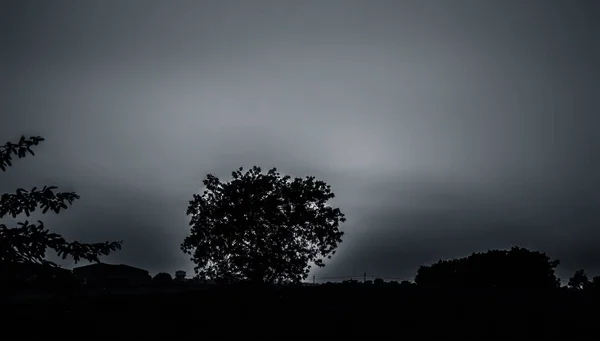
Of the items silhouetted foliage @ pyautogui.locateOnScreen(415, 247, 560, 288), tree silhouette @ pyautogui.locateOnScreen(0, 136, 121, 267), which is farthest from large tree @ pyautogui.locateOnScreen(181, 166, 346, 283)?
tree silhouette @ pyautogui.locateOnScreen(0, 136, 121, 267)

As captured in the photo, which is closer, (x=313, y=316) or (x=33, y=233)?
(x=33, y=233)

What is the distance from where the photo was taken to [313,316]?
17609 mm

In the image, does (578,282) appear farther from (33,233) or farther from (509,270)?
(33,233)

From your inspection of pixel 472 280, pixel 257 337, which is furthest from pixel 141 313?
pixel 472 280

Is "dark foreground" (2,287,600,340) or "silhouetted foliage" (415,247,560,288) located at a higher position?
"silhouetted foliage" (415,247,560,288)

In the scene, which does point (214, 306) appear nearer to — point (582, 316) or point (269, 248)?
A: point (582, 316)

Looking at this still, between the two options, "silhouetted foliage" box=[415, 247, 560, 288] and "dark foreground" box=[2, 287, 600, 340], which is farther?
"silhouetted foliage" box=[415, 247, 560, 288]

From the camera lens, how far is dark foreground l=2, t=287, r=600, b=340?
1527 cm

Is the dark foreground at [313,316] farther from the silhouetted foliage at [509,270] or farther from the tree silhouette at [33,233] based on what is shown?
the silhouetted foliage at [509,270]

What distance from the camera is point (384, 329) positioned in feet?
54.7

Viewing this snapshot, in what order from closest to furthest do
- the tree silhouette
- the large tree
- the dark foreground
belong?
the tree silhouette
the dark foreground
the large tree

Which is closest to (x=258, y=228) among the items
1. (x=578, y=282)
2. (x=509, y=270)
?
(x=509, y=270)

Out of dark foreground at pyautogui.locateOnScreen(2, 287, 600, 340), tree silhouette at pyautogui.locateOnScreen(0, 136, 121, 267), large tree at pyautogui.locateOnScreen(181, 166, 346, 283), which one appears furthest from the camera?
large tree at pyautogui.locateOnScreen(181, 166, 346, 283)

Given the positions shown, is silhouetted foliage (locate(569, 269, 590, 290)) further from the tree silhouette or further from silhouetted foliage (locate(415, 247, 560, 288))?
the tree silhouette
